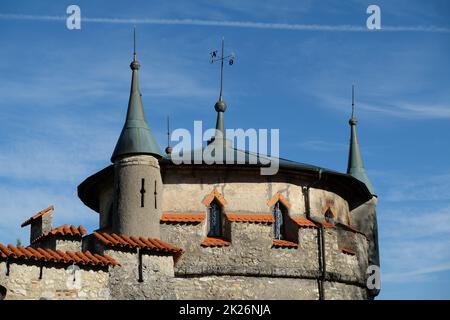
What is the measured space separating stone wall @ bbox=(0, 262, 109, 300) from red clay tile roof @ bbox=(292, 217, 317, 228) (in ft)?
30.1

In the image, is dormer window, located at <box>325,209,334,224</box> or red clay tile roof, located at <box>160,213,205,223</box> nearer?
red clay tile roof, located at <box>160,213,205,223</box>

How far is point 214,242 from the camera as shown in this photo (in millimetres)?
31656

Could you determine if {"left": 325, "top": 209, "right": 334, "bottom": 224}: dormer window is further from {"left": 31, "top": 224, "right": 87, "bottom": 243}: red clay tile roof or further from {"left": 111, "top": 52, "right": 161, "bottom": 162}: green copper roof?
{"left": 31, "top": 224, "right": 87, "bottom": 243}: red clay tile roof

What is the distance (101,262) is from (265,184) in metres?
8.99

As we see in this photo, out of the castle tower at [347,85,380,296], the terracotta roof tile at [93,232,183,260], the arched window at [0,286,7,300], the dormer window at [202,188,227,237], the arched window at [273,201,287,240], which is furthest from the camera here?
the castle tower at [347,85,380,296]

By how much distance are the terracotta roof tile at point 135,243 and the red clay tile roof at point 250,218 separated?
455cm

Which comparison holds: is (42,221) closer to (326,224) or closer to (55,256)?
(55,256)

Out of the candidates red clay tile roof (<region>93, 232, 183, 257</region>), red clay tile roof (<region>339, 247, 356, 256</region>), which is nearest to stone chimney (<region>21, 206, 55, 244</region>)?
red clay tile roof (<region>93, 232, 183, 257</region>)

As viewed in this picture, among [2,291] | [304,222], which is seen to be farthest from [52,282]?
[304,222]

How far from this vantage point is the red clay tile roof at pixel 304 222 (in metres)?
32.5

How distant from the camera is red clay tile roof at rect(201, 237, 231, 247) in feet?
104

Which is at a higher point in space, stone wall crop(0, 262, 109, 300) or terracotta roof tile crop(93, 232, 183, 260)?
terracotta roof tile crop(93, 232, 183, 260)

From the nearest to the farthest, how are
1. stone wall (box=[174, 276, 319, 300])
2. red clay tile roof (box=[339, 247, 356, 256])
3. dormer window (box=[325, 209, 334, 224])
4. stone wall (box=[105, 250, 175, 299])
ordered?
stone wall (box=[105, 250, 175, 299]) → stone wall (box=[174, 276, 319, 300]) → red clay tile roof (box=[339, 247, 356, 256]) → dormer window (box=[325, 209, 334, 224])

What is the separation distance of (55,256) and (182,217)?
784 centimetres
